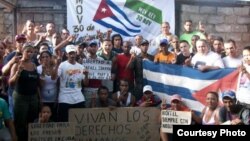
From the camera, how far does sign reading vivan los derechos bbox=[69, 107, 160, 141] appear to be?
11.1 m

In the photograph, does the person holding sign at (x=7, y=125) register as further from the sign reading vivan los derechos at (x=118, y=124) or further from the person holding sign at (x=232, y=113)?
the person holding sign at (x=232, y=113)

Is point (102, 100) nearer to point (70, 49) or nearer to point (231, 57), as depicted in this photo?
point (70, 49)

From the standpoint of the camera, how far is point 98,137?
11078 millimetres

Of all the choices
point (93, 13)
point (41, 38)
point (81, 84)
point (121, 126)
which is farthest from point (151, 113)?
point (93, 13)

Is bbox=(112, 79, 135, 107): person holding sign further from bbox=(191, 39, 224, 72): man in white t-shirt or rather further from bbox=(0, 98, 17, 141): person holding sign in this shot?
bbox=(0, 98, 17, 141): person holding sign

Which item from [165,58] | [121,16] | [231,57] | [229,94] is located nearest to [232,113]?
[229,94]

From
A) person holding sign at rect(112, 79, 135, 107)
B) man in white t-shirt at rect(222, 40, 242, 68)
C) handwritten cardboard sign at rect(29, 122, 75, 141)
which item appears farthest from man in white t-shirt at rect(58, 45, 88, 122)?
man in white t-shirt at rect(222, 40, 242, 68)

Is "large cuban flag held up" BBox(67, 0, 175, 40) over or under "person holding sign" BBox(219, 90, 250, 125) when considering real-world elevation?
over

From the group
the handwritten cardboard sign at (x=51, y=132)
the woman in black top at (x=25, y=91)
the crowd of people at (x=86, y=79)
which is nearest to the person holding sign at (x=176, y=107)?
the crowd of people at (x=86, y=79)

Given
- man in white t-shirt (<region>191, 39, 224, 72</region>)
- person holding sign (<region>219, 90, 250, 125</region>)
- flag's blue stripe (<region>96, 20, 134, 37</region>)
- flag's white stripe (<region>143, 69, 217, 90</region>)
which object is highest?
flag's blue stripe (<region>96, 20, 134, 37</region>)

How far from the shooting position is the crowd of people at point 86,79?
34.9 ft

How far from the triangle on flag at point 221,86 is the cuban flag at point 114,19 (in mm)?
3223

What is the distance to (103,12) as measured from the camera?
571 inches

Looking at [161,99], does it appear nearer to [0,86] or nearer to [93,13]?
[0,86]
